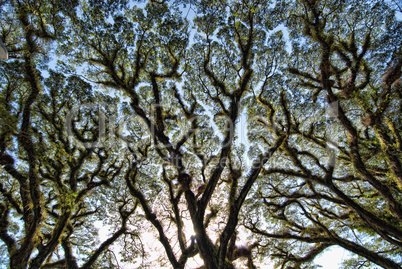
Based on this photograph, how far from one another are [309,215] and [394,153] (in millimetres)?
4880

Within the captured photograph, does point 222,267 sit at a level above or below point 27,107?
below

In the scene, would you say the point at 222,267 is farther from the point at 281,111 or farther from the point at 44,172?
the point at 44,172

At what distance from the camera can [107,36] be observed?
727 cm

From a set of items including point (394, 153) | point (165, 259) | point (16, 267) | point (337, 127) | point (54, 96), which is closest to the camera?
point (16, 267)

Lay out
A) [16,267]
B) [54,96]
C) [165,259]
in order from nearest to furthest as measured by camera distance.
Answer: [16,267]
[54,96]
[165,259]

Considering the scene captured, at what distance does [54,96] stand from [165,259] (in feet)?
32.4

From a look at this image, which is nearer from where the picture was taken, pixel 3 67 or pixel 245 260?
pixel 3 67

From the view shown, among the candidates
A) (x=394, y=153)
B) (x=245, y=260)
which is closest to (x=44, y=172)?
(x=245, y=260)

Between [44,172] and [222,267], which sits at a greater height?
[44,172]

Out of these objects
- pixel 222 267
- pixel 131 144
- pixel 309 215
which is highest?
pixel 131 144

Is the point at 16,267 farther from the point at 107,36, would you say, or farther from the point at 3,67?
the point at 107,36

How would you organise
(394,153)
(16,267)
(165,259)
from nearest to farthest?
1. (16,267)
2. (394,153)
3. (165,259)

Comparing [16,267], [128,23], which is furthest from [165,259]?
[128,23]

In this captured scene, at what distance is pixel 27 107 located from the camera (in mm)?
6008
